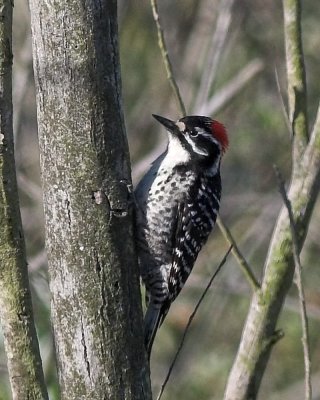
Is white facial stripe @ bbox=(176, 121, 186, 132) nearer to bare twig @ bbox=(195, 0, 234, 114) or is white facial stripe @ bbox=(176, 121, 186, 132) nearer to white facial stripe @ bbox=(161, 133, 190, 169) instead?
white facial stripe @ bbox=(161, 133, 190, 169)

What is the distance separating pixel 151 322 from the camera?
4.08m

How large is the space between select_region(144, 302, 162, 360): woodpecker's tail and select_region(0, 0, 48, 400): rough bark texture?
729mm

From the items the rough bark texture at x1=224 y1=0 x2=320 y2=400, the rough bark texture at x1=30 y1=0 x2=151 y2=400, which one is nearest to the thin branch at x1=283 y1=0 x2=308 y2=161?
the rough bark texture at x1=224 y1=0 x2=320 y2=400

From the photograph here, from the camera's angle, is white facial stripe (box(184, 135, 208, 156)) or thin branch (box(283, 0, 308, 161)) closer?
thin branch (box(283, 0, 308, 161))

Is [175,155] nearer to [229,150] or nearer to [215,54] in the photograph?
[215,54]

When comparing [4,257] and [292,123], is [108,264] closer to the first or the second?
[4,257]

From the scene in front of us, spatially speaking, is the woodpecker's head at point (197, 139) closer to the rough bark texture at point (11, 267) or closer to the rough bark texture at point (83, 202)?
the rough bark texture at point (83, 202)

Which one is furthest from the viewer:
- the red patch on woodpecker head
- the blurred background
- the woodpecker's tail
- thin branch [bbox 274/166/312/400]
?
the blurred background

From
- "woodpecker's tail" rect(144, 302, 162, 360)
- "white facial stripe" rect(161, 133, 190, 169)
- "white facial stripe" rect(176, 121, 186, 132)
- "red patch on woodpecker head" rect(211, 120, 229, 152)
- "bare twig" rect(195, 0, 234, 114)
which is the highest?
"bare twig" rect(195, 0, 234, 114)

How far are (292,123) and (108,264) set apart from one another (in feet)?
3.22

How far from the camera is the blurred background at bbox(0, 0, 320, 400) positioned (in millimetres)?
7570

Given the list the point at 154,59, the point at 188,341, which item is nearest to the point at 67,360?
the point at 188,341

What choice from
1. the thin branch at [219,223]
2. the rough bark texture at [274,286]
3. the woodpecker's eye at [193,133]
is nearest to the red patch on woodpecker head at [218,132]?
the woodpecker's eye at [193,133]

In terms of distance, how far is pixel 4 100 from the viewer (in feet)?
9.71
